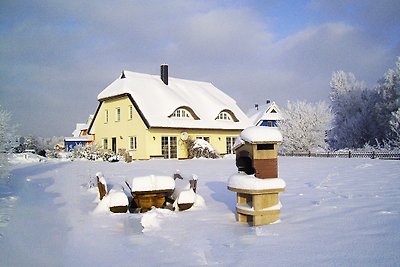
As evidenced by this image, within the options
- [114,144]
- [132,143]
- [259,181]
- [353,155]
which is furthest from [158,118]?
[259,181]

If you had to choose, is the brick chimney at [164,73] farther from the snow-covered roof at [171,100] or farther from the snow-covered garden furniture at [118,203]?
the snow-covered garden furniture at [118,203]

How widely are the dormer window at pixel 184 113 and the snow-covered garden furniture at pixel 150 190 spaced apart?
2054 cm

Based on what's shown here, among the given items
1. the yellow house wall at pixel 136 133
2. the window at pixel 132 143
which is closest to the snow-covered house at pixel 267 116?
the yellow house wall at pixel 136 133

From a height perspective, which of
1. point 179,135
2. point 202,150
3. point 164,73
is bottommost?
point 202,150

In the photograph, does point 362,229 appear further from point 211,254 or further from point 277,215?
point 211,254

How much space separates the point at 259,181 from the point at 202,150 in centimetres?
2167

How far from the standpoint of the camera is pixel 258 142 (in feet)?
20.9

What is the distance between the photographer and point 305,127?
30.7 m

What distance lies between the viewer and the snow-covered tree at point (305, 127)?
30359 millimetres

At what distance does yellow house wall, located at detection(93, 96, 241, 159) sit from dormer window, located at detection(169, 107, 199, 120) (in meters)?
1.14

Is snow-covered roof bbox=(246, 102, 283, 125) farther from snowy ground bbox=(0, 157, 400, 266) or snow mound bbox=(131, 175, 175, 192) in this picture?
snow mound bbox=(131, 175, 175, 192)

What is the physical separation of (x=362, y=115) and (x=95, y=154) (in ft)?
73.9

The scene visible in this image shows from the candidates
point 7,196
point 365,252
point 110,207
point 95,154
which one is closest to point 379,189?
point 365,252

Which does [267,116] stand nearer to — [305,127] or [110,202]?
[305,127]
